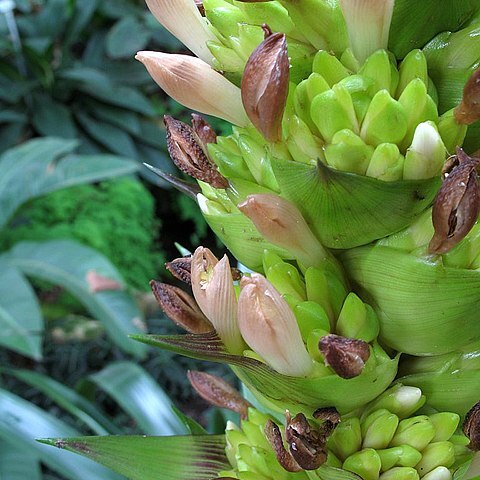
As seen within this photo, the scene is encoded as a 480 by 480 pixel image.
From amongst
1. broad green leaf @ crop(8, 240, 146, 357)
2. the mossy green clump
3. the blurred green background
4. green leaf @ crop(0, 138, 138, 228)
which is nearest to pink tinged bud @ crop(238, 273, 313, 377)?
the blurred green background

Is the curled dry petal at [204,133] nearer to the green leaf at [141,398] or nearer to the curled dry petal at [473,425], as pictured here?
the curled dry petal at [473,425]

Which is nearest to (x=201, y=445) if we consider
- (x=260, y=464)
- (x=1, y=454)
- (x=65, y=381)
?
(x=260, y=464)

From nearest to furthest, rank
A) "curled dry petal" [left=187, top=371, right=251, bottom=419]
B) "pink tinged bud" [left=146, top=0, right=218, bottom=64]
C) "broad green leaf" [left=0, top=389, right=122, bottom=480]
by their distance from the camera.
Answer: "pink tinged bud" [left=146, top=0, right=218, bottom=64] < "curled dry petal" [left=187, top=371, right=251, bottom=419] < "broad green leaf" [left=0, top=389, right=122, bottom=480]

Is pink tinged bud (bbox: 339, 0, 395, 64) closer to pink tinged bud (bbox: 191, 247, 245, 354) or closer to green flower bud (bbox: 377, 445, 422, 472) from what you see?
pink tinged bud (bbox: 191, 247, 245, 354)

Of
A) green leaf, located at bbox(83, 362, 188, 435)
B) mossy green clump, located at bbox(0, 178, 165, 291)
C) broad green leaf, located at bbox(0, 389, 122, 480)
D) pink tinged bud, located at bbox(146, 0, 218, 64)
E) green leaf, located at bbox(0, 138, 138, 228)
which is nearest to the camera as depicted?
pink tinged bud, located at bbox(146, 0, 218, 64)

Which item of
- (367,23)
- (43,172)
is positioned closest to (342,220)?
(367,23)

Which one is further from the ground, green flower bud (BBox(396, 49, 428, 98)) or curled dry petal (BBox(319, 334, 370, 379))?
green flower bud (BBox(396, 49, 428, 98))

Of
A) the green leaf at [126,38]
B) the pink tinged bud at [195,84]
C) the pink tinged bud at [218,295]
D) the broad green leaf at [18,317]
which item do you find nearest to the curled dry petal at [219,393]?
the pink tinged bud at [218,295]

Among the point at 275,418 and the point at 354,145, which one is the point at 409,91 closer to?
the point at 354,145
